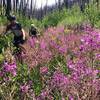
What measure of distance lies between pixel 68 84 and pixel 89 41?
1.49 m

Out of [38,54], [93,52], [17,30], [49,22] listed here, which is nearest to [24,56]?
[38,54]

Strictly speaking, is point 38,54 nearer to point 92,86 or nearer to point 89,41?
point 89,41

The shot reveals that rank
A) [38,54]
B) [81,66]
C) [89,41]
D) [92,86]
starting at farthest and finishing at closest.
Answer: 1. [38,54]
2. [89,41]
3. [81,66]
4. [92,86]

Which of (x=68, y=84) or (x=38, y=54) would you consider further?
(x=38, y=54)

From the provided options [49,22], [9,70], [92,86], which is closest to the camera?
[92,86]

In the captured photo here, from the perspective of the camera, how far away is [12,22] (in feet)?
35.4

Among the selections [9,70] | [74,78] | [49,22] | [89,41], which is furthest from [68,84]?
[49,22]

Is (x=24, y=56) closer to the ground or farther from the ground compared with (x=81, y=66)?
closer to the ground

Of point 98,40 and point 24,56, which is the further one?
point 24,56

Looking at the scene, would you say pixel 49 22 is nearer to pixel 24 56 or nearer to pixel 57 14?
pixel 57 14

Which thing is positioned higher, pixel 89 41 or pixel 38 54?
pixel 89 41

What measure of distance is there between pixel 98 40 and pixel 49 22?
100 ft

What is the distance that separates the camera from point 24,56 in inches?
302

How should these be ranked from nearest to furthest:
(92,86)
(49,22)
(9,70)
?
(92,86) → (9,70) → (49,22)
